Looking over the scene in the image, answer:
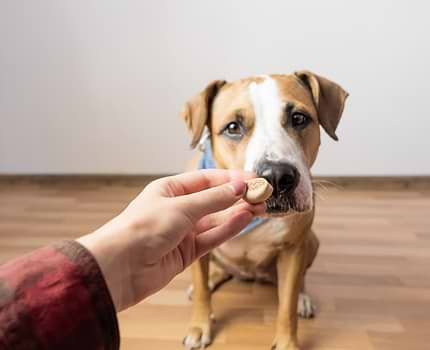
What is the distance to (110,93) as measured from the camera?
3025mm

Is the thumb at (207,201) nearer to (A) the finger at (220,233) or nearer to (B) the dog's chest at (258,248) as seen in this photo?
(A) the finger at (220,233)

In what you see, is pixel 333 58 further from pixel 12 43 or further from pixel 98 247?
pixel 98 247

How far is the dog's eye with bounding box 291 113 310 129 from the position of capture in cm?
122

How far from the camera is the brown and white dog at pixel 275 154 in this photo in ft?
3.54

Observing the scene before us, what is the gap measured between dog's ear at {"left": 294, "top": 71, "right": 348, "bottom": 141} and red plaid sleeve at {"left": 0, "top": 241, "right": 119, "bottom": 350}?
1.03 metres

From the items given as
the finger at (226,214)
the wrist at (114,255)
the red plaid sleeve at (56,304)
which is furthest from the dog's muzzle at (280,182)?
the red plaid sleeve at (56,304)

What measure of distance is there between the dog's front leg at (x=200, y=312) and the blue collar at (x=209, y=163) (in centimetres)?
20

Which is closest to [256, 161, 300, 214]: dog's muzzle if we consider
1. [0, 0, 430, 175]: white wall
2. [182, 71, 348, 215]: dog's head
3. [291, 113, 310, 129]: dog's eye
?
[182, 71, 348, 215]: dog's head

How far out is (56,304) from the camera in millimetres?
482

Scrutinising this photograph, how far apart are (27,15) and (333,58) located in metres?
2.33

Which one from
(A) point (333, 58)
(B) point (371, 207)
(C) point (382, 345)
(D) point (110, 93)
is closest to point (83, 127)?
(D) point (110, 93)

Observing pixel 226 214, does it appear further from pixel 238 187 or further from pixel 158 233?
pixel 158 233

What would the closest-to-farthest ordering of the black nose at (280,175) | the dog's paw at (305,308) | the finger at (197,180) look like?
the finger at (197,180)
the black nose at (280,175)
the dog's paw at (305,308)

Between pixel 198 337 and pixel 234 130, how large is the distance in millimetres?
761
